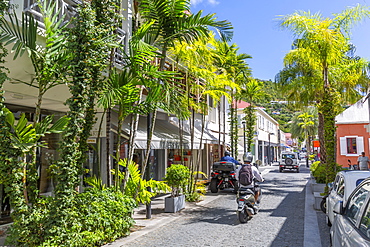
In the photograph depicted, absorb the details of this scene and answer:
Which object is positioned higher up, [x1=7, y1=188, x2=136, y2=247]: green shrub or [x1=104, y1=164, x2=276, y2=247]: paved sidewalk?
[x1=7, y1=188, x2=136, y2=247]: green shrub

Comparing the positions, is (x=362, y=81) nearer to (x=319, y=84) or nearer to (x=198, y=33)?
(x=319, y=84)

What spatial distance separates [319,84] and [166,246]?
13.6 metres

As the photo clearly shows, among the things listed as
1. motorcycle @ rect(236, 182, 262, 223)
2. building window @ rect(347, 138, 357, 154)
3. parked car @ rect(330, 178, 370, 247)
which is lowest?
motorcycle @ rect(236, 182, 262, 223)

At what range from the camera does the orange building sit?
83.9 ft

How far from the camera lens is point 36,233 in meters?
4.98

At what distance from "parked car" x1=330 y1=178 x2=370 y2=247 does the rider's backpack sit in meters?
3.82

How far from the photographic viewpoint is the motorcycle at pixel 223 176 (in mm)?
13383

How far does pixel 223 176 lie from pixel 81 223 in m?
8.81

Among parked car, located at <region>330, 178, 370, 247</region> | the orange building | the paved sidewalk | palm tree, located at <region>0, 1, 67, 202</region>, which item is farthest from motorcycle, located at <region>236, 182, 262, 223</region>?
the orange building

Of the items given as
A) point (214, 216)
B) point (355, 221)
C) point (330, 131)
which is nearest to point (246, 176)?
point (214, 216)

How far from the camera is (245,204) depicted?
312 inches

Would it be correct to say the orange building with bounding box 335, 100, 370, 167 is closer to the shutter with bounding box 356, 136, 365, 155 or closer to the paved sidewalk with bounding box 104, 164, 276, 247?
the shutter with bounding box 356, 136, 365, 155

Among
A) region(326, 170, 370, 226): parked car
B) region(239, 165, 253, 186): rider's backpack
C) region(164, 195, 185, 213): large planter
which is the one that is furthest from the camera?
region(164, 195, 185, 213): large planter

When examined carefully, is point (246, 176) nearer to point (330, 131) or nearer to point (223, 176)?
point (330, 131)
